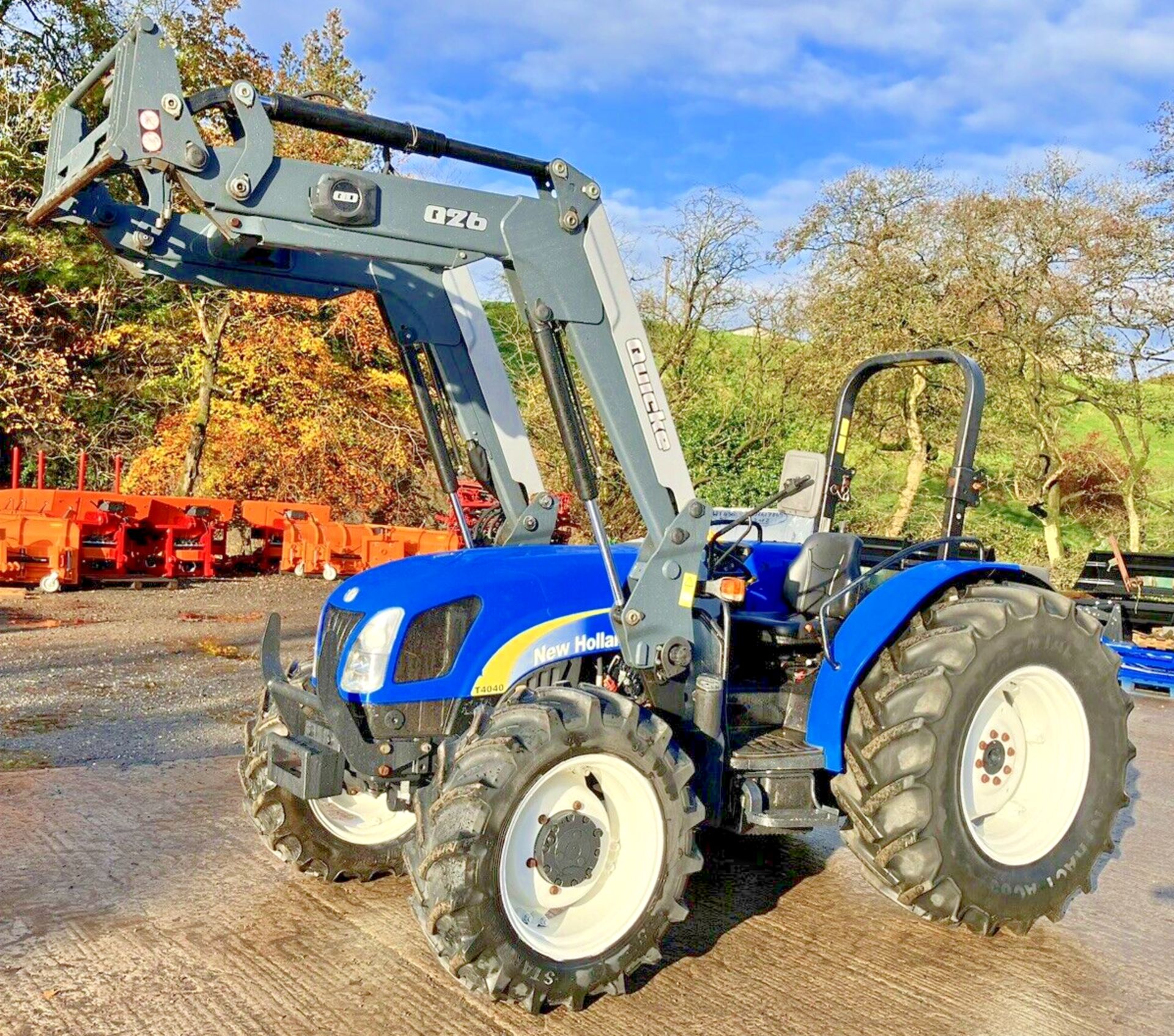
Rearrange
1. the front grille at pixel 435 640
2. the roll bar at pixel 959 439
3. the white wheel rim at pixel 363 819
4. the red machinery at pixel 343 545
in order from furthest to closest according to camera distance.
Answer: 1. the red machinery at pixel 343 545
2. the roll bar at pixel 959 439
3. the white wheel rim at pixel 363 819
4. the front grille at pixel 435 640

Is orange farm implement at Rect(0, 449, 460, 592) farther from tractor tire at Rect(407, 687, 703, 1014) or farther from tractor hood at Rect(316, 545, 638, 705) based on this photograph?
tractor tire at Rect(407, 687, 703, 1014)

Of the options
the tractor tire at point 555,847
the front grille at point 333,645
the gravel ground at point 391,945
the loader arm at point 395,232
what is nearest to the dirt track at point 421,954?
the gravel ground at point 391,945

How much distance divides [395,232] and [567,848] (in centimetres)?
197

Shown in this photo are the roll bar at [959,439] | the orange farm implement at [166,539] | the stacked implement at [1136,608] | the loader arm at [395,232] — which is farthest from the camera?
the orange farm implement at [166,539]

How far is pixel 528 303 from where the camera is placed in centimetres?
383

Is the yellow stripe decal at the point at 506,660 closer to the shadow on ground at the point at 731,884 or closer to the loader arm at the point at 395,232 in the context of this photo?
the loader arm at the point at 395,232

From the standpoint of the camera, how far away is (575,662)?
4.19 metres

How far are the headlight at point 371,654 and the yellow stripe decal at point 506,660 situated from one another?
0.32 metres

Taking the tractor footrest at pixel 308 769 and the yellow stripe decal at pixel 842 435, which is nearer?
the tractor footrest at pixel 308 769

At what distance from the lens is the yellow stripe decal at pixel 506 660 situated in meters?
3.95

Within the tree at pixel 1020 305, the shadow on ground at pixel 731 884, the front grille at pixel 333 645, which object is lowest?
the shadow on ground at pixel 731 884

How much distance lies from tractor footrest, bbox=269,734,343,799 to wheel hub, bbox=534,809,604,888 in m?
0.69

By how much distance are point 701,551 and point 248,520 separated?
43.4ft

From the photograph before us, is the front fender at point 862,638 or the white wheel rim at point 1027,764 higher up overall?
the front fender at point 862,638
